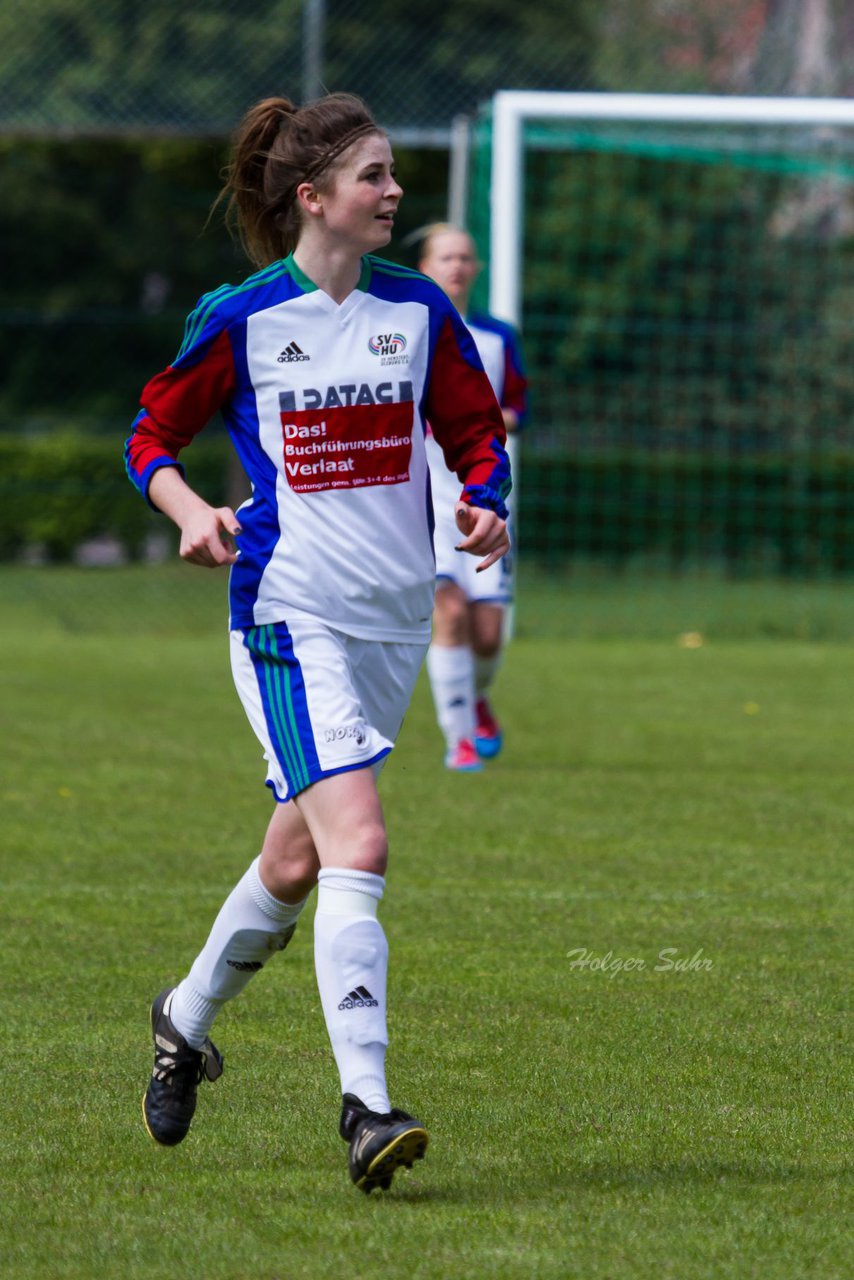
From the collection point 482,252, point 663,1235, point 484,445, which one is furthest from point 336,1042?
point 482,252

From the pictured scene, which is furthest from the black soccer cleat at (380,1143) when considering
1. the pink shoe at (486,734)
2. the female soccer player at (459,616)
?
the pink shoe at (486,734)

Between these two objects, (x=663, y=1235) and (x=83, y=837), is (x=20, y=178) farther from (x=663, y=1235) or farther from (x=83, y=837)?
(x=663, y=1235)

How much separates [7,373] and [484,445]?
2925cm

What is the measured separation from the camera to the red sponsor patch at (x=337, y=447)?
394 cm

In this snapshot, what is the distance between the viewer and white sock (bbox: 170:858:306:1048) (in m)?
3.97

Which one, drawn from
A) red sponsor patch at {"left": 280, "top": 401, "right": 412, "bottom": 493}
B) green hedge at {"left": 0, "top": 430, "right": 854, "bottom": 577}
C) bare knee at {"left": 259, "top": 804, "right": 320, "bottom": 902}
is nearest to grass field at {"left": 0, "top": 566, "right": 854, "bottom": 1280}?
bare knee at {"left": 259, "top": 804, "right": 320, "bottom": 902}

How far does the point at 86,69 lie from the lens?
17531 mm

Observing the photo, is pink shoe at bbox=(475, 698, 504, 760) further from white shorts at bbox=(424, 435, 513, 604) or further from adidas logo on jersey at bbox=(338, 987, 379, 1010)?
adidas logo on jersey at bbox=(338, 987, 379, 1010)

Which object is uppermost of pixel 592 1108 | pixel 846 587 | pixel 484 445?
pixel 484 445

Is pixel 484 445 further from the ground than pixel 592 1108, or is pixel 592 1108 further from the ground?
pixel 484 445

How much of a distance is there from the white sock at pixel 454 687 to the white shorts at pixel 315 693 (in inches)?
197

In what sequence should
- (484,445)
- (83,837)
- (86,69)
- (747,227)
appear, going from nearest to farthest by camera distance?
(484,445) < (83,837) < (86,69) < (747,227)

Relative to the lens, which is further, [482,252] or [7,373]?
[7,373]

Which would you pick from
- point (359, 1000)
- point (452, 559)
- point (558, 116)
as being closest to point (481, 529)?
point (359, 1000)
